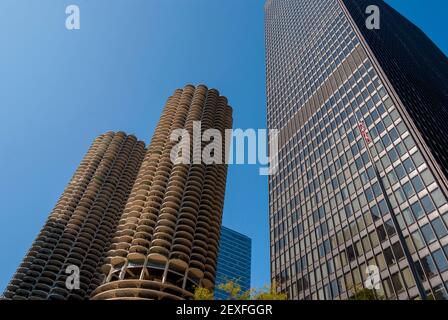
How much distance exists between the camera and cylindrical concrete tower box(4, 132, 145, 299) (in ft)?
317

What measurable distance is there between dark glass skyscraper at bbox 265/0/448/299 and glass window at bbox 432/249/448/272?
0.40ft

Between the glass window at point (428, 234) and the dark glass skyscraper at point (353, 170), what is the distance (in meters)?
0.13

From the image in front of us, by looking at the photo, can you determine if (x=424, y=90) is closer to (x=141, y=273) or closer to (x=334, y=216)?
(x=334, y=216)

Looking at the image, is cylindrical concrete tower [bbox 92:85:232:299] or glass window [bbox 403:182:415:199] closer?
glass window [bbox 403:182:415:199]

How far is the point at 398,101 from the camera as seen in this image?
2719 inches

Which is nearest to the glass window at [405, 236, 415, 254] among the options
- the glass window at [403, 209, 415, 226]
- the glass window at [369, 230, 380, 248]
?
the glass window at [403, 209, 415, 226]

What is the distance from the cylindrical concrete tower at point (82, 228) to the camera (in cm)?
9662

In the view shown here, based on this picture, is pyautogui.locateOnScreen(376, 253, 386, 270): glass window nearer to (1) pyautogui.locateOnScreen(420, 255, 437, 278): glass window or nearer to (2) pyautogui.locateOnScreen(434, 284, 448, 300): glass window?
(1) pyautogui.locateOnScreen(420, 255, 437, 278): glass window

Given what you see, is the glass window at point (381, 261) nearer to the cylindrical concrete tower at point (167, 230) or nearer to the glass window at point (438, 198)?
the glass window at point (438, 198)

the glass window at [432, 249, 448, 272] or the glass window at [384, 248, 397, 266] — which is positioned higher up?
the glass window at [384, 248, 397, 266]

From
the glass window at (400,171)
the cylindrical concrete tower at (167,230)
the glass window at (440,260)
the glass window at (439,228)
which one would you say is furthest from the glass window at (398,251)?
the cylindrical concrete tower at (167,230)

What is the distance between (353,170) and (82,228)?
72.3m

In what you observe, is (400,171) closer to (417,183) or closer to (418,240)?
(417,183)
